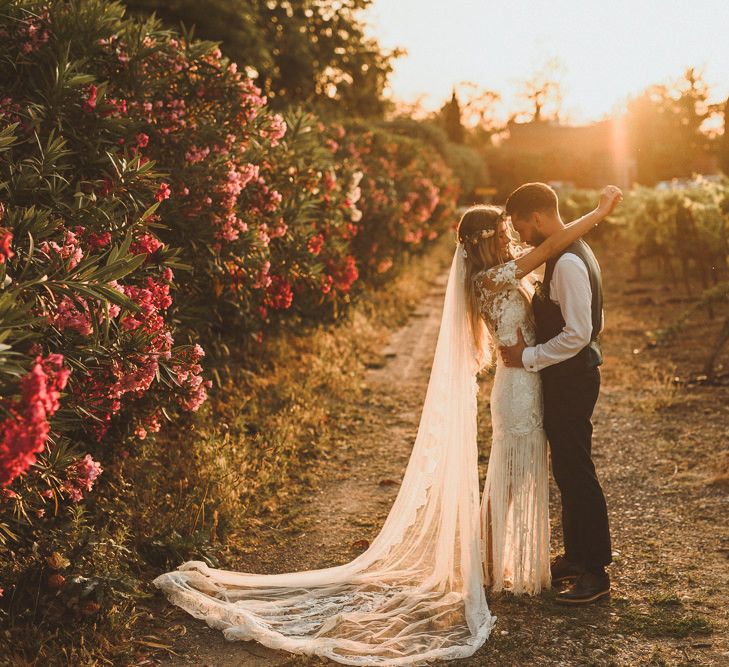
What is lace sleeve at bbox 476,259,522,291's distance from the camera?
425cm

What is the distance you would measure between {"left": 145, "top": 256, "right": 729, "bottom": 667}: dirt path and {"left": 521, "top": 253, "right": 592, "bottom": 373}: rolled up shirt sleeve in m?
1.32

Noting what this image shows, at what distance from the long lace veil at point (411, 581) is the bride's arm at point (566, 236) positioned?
410 millimetres

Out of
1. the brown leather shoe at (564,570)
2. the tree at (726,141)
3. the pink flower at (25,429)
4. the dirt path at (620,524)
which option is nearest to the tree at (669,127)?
the tree at (726,141)

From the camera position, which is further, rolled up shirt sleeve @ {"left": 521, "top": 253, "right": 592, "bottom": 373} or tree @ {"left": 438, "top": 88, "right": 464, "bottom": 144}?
tree @ {"left": 438, "top": 88, "right": 464, "bottom": 144}

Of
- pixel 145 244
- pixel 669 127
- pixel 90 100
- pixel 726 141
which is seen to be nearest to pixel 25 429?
pixel 145 244

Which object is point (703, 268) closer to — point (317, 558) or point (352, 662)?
point (317, 558)

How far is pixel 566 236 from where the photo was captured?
416 cm

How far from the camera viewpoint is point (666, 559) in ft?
15.9

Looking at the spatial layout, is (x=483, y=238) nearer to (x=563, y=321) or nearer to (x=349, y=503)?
(x=563, y=321)

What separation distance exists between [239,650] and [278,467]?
8.37 feet

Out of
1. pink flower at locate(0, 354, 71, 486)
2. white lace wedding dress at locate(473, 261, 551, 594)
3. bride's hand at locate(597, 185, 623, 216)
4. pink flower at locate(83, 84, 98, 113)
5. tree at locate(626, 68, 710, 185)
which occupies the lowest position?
white lace wedding dress at locate(473, 261, 551, 594)

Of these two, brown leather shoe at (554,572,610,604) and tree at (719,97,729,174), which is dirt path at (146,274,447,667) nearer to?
brown leather shoe at (554,572,610,604)

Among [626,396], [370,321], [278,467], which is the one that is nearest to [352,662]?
[278,467]

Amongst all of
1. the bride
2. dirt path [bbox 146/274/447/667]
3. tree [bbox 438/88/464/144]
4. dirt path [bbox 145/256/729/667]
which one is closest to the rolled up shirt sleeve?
the bride
